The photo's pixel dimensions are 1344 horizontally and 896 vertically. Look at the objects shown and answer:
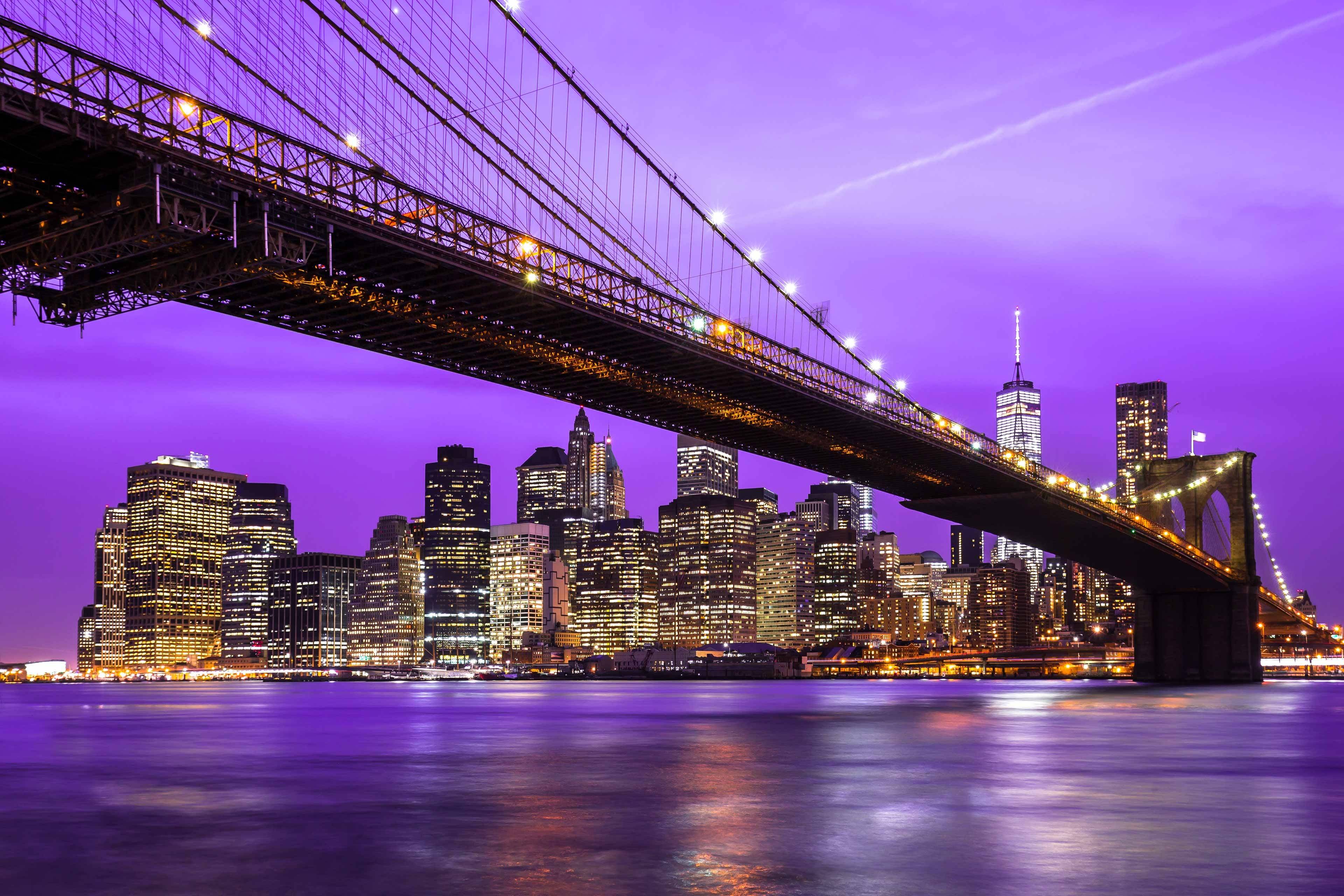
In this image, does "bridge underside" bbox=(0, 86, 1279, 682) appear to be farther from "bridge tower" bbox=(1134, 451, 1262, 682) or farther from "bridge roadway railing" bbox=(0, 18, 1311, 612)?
"bridge tower" bbox=(1134, 451, 1262, 682)

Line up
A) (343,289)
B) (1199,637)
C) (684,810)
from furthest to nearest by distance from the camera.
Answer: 1. (1199,637)
2. (343,289)
3. (684,810)

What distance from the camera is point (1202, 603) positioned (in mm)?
105062

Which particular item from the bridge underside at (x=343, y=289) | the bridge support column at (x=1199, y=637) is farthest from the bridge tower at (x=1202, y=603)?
the bridge underside at (x=343, y=289)

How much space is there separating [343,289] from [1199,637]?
81666 millimetres

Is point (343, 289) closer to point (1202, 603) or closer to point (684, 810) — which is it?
point (684, 810)

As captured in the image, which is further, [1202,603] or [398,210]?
[1202,603]

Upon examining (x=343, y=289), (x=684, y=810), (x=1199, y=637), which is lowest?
(x=1199, y=637)

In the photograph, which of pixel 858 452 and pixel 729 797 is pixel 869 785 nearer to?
pixel 729 797

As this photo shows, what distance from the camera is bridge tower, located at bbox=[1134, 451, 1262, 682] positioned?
102312mm

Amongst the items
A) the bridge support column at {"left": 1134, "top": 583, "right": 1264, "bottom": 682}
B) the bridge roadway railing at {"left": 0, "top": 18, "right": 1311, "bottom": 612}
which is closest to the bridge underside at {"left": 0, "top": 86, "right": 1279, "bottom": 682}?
the bridge roadway railing at {"left": 0, "top": 18, "right": 1311, "bottom": 612}

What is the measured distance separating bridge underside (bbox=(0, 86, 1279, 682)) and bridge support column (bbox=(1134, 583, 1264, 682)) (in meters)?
37.6

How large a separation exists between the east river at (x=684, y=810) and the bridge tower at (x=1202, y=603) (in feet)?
204

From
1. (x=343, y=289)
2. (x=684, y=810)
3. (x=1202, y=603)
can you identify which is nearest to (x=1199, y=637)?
(x=1202, y=603)

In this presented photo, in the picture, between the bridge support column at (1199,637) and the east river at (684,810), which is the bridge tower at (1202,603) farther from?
the east river at (684,810)
